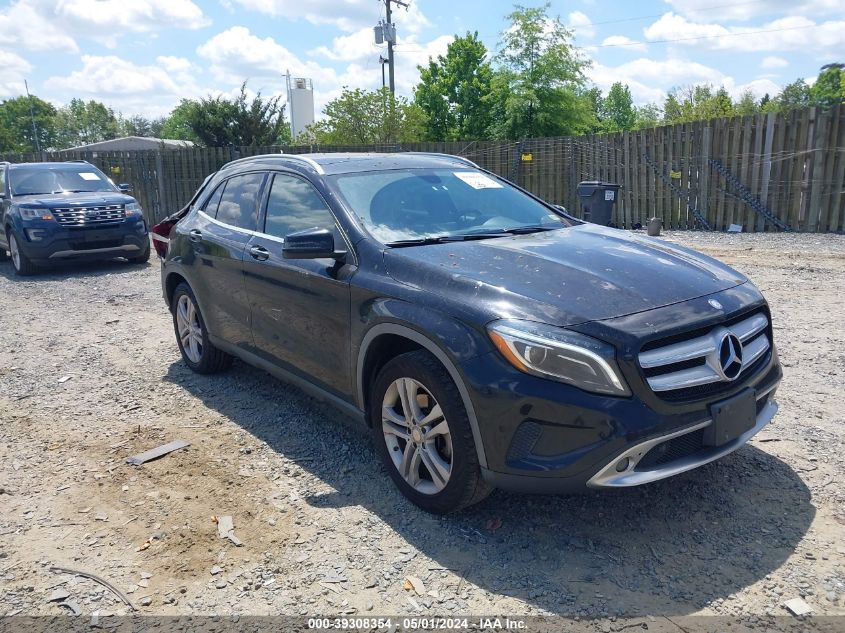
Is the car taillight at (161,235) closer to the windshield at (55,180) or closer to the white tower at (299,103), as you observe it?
the windshield at (55,180)

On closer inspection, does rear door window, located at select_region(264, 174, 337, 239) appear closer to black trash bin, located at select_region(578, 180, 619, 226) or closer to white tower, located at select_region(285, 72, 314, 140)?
black trash bin, located at select_region(578, 180, 619, 226)

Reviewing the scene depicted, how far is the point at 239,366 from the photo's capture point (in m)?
5.91

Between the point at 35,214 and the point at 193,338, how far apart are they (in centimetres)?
678

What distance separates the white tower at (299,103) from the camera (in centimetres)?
8462

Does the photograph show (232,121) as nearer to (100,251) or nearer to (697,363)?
(100,251)

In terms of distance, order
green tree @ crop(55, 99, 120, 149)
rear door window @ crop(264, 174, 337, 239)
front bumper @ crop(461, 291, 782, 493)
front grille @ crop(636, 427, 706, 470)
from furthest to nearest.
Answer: green tree @ crop(55, 99, 120, 149)
rear door window @ crop(264, 174, 337, 239)
front grille @ crop(636, 427, 706, 470)
front bumper @ crop(461, 291, 782, 493)

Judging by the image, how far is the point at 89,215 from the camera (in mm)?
10883

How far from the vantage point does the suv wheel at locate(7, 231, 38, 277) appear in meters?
11.0

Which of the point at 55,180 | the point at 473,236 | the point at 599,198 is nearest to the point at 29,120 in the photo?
the point at 55,180

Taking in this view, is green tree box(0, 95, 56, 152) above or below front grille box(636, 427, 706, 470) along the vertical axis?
above

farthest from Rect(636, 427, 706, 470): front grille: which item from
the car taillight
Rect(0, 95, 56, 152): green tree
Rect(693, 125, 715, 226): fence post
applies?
Rect(0, 95, 56, 152): green tree

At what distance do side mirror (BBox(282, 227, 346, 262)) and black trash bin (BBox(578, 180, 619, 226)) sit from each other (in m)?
8.86

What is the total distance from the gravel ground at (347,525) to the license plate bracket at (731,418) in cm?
49

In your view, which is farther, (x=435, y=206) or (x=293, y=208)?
(x=293, y=208)
